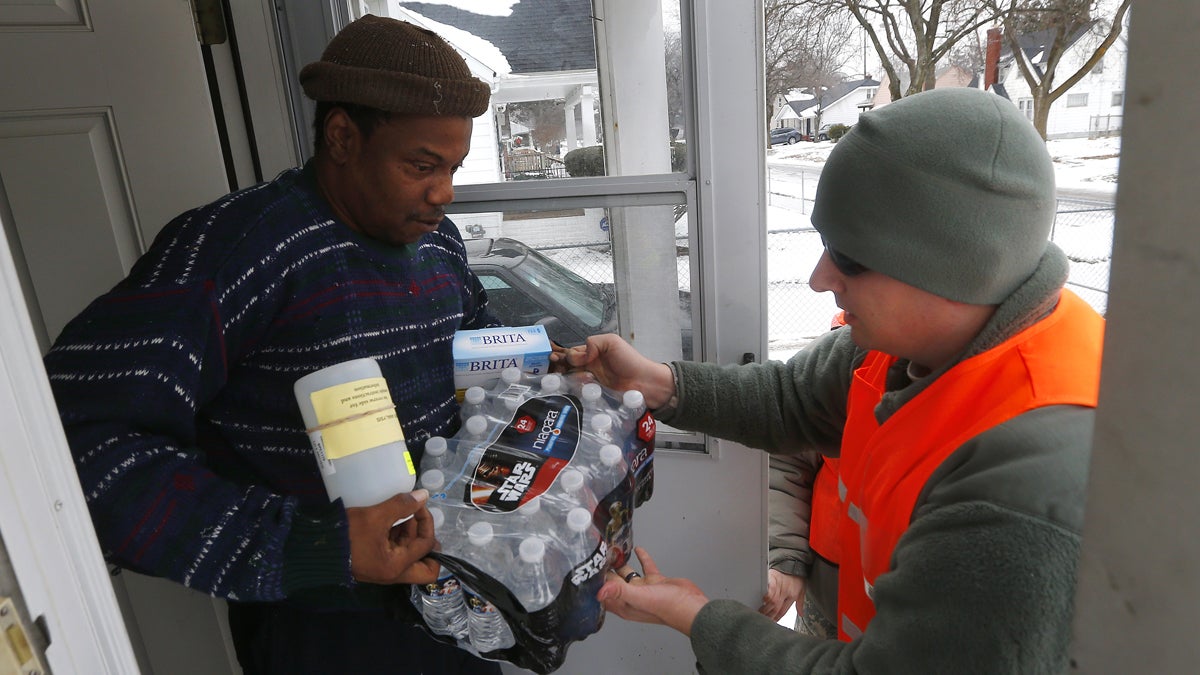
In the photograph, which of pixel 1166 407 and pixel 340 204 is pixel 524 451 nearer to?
pixel 340 204

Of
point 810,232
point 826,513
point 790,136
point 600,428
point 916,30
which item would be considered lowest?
point 826,513

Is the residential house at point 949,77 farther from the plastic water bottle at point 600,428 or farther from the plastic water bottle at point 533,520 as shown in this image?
the plastic water bottle at point 533,520

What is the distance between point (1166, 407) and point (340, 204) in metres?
1.29

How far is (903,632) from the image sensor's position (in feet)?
3.19

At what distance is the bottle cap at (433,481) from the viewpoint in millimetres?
1305

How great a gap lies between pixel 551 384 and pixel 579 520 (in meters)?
0.39

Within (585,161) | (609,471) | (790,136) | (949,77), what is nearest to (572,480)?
(609,471)

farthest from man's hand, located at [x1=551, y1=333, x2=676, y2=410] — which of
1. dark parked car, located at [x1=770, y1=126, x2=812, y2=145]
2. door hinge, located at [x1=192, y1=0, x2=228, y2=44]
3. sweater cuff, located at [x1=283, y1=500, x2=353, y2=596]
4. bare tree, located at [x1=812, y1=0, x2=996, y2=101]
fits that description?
dark parked car, located at [x1=770, y1=126, x2=812, y2=145]

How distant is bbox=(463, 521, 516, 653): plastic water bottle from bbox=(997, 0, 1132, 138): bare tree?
5.87ft

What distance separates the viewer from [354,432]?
3.60 feet

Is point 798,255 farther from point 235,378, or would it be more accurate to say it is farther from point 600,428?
point 235,378

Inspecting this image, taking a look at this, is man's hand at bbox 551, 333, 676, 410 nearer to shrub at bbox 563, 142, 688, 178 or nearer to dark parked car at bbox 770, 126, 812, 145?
shrub at bbox 563, 142, 688, 178

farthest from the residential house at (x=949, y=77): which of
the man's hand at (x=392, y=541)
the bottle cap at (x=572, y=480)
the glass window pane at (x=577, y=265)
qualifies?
the man's hand at (x=392, y=541)

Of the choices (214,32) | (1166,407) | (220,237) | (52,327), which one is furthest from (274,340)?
(1166,407)
